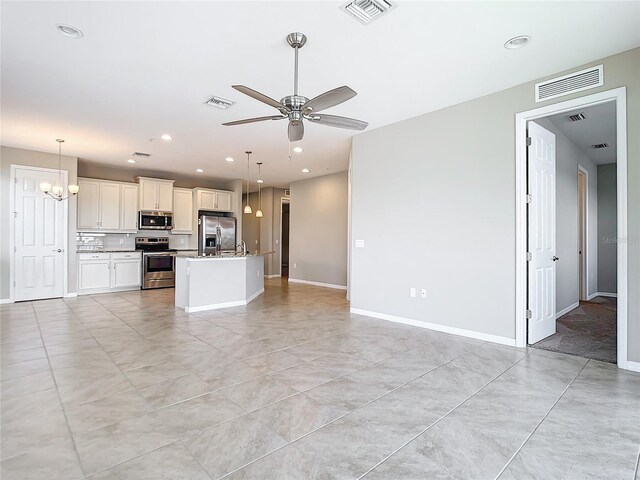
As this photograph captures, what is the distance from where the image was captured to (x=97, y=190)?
7.43 meters

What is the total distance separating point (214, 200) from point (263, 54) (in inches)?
256

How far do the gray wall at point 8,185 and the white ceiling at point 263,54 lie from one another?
1.75m

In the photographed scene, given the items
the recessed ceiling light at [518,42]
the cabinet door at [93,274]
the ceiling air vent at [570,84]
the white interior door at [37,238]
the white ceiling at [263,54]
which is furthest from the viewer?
the cabinet door at [93,274]

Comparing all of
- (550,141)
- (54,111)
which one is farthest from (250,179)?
(550,141)

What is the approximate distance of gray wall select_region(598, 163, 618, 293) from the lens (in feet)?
23.2

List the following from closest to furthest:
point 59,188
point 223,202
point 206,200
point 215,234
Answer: point 59,188, point 215,234, point 206,200, point 223,202

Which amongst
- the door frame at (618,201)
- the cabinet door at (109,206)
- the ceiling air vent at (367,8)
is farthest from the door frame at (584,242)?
the cabinet door at (109,206)

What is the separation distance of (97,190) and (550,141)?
8.45 meters

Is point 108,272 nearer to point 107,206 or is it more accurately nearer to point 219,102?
point 107,206

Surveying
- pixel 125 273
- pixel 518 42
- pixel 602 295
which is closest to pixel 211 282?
pixel 125 273

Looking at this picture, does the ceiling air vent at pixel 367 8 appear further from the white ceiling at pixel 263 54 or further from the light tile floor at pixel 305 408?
the light tile floor at pixel 305 408

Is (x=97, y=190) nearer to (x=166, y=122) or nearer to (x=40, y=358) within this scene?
(x=166, y=122)

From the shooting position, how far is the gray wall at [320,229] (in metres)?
8.20

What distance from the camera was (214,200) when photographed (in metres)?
9.07
